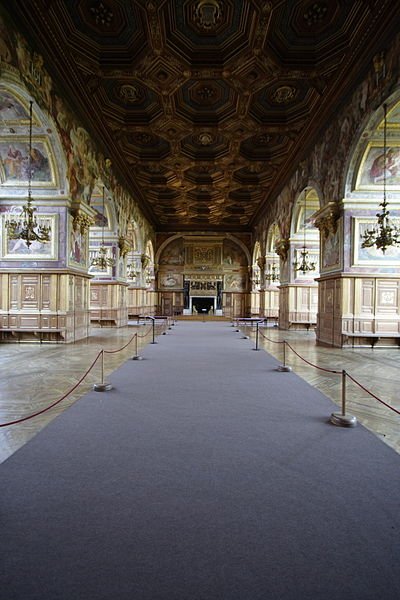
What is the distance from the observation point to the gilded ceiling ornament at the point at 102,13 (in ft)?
26.0

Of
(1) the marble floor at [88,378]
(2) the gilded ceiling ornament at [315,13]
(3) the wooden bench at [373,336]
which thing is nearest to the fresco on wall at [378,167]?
(2) the gilded ceiling ornament at [315,13]

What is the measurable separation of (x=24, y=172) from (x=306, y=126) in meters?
10.2

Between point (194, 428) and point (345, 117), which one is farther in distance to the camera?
point (345, 117)

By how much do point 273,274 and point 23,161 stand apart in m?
14.1

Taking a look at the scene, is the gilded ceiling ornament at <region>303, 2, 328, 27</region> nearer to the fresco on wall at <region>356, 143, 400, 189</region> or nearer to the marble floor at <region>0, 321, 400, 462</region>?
the fresco on wall at <region>356, 143, 400, 189</region>

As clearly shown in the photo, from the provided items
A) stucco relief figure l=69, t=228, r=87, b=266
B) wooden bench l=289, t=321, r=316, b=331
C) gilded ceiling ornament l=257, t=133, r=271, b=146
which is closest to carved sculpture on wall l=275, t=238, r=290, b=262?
wooden bench l=289, t=321, r=316, b=331

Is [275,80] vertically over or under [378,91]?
over

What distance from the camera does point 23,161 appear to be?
10.7 metres

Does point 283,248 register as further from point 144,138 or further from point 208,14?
point 208,14

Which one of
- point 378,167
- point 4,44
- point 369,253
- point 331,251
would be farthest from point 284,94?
point 4,44

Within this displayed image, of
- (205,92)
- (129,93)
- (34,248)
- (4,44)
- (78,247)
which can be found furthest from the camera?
(78,247)

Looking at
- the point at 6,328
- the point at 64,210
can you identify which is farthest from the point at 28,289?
the point at 64,210

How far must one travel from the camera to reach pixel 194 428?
4.02 m

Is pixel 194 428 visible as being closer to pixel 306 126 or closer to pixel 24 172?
pixel 24 172
